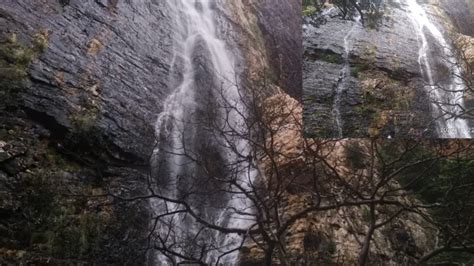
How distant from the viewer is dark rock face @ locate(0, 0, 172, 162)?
6.43m

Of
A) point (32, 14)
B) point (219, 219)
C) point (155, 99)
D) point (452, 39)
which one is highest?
point (452, 39)

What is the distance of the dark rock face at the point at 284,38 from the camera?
1170 centimetres

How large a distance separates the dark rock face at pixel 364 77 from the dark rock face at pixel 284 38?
8.27 ft

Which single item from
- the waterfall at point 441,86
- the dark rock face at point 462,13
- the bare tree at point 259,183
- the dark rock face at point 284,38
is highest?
the dark rock face at point 284,38

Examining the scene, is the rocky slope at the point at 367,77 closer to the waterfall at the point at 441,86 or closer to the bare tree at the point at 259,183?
the waterfall at the point at 441,86

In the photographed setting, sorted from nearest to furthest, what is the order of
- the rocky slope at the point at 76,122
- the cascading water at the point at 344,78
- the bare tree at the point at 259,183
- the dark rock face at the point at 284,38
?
1. the rocky slope at the point at 76,122
2. the bare tree at the point at 259,183
3. the cascading water at the point at 344,78
4. the dark rock face at the point at 284,38

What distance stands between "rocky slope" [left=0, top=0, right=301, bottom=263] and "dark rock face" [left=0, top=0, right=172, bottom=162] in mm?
18

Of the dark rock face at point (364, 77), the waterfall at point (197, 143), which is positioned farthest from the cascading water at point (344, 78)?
the waterfall at point (197, 143)

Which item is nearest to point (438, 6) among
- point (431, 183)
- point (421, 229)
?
point (431, 183)

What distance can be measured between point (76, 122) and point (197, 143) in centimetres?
198

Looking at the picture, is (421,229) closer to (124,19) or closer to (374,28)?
(374,28)

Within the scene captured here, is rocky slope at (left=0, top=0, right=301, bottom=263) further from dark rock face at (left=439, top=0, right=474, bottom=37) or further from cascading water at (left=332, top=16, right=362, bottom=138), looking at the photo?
dark rock face at (left=439, top=0, right=474, bottom=37)

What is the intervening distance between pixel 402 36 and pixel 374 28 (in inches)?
29.1

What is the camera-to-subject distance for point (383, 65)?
331 inches
